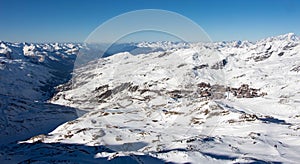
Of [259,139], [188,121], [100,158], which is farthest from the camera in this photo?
[188,121]

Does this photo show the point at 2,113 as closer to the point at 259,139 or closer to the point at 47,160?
the point at 47,160

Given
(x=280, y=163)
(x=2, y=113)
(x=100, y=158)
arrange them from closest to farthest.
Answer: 1. (x=280, y=163)
2. (x=100, y=158)
3. (x=2, y=113)

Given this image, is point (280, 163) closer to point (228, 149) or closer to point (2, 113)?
point (228, 149)

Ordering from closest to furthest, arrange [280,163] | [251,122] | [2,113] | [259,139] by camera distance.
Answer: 1. [280,163]
2. [259,139]
3. [251,122]
4. [2,113]

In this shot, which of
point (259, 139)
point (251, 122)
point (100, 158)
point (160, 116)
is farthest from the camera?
point (160, 116)

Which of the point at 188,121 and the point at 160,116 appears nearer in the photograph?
the point at 188,121

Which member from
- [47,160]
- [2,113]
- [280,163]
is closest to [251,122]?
[280,163]

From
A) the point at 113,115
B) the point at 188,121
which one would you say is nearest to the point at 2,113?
the point at 113,115

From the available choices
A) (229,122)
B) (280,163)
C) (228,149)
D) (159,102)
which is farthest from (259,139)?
(159,102)

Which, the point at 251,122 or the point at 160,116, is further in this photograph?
the point at 160,116
